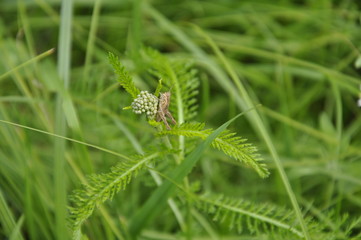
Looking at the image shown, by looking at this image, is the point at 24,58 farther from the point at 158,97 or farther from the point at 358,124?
the point at 358,124

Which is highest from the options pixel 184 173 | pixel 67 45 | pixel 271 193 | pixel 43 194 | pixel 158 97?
pixel 67 45

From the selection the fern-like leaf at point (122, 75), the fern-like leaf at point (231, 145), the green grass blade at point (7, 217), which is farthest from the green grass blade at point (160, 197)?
the green grass blade at point (7, 217)

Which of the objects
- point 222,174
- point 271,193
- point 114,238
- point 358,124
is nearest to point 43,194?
point 114,238

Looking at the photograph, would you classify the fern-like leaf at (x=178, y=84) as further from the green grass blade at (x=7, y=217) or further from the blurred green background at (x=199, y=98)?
the green grass blade at (x=7, y=217)

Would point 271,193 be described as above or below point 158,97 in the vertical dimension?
below

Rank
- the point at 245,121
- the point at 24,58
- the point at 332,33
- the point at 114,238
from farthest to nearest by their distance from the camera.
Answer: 1. the point at 245,121
2. the point at 332,33
3. the point at 24,58
4. the point at 114,238

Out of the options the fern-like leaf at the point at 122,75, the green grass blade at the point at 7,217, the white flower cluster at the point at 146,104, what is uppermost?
the fern-like leaf at the point at 122,75
